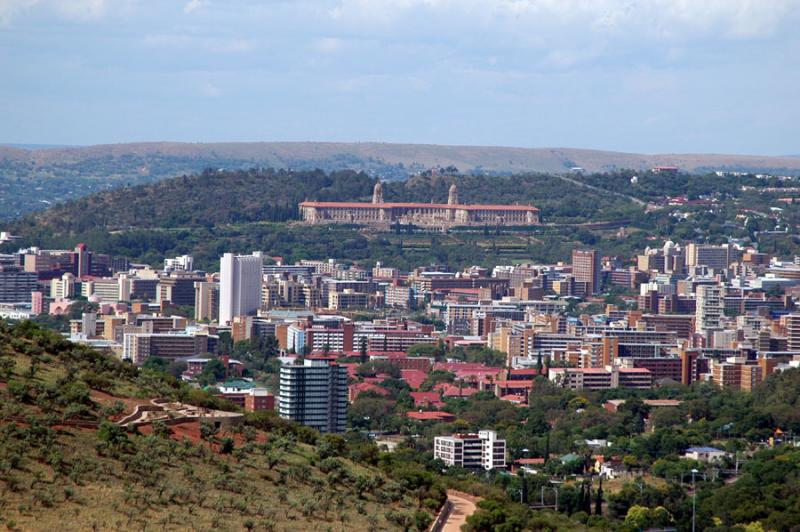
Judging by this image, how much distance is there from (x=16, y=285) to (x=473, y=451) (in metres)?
55.8

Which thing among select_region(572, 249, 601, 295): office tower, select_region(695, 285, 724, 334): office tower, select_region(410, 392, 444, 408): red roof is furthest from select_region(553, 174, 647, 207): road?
select_region(410, 392, 444, 408): red roof

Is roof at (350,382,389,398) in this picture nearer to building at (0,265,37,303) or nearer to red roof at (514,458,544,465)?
red roof at (514,458,544,465)

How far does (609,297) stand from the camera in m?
104

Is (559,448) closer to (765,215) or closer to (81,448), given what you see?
(81,448)

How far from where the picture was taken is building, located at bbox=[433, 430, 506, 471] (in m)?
47.2

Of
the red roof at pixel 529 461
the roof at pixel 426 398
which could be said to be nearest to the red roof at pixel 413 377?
the roof at pixel 426 398

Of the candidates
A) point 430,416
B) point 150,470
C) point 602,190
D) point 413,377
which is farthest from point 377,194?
point 150,470

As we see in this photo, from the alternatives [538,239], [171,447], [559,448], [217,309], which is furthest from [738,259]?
[171,447]

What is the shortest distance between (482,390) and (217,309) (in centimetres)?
3004

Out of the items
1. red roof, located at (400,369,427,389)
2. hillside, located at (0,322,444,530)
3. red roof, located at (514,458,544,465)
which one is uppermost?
hillside, located at (0,322,444,530)

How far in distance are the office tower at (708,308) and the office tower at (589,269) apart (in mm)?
14080

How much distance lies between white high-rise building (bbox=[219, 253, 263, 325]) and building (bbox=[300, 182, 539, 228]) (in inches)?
1471

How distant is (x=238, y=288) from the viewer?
90.1m

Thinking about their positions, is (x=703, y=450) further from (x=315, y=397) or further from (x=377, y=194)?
Result: (x=377, y=194)
